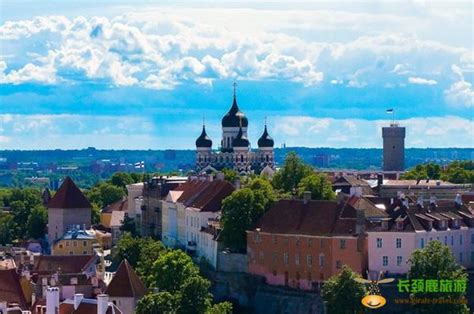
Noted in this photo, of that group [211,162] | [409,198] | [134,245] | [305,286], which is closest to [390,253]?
[305,286]

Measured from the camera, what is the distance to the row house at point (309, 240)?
278 feet

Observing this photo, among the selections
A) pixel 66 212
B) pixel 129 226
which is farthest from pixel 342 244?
pixel 129 226

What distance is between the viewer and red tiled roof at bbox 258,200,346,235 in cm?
8706

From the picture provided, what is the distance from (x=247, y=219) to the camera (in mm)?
94438

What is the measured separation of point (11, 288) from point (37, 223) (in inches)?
2188

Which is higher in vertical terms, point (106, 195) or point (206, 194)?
point (206, 194)

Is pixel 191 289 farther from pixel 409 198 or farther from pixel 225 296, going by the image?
pixel 409 198

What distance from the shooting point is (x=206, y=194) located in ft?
359

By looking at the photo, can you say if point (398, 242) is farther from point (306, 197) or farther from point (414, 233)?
point (306, 197)

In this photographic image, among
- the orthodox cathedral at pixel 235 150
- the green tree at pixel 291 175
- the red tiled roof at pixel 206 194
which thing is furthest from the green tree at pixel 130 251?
the orthodox cathedral at pixel 235 150

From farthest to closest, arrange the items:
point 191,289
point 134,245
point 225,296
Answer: point 134,245 → point 225,296 → point 191,289

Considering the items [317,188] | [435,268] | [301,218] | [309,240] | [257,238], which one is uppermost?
[317,188]

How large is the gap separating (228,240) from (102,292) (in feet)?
48.8

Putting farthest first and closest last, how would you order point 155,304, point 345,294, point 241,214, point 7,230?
point 7,230, point 241,214, point 345,294, point 155,304
